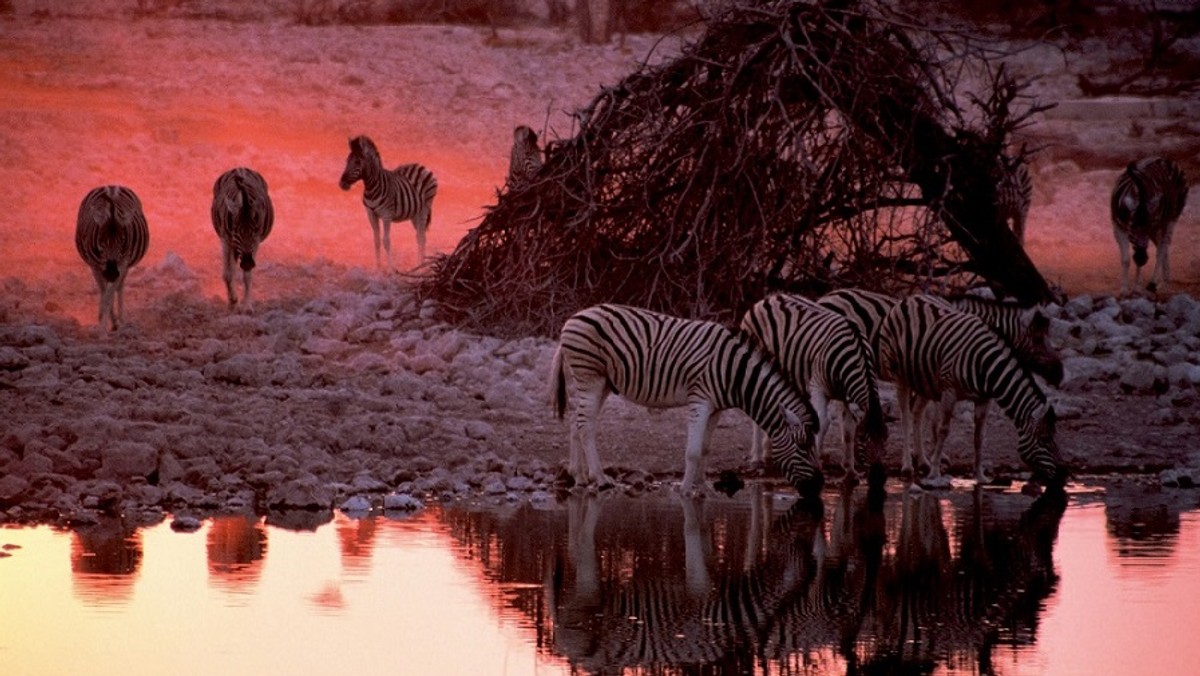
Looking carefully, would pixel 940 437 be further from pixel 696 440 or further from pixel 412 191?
pixel 412 191

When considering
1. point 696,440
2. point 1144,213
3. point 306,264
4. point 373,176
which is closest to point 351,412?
point 696,440

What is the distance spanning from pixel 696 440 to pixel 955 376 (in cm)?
189

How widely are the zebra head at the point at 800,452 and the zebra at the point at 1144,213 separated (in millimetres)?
10323

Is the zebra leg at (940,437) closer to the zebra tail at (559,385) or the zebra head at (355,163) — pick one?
the zebra tail at (559,385)

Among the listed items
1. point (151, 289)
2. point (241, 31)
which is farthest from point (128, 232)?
→ point (241, 31)

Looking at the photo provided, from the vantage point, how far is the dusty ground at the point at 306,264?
40.8 feet

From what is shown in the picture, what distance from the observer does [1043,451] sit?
12352 millimetres

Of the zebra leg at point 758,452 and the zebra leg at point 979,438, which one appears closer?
the zebra leg at point 979,438

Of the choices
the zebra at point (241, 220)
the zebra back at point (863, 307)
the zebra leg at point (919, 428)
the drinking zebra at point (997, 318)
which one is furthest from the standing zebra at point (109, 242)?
the zebra leg at point (919, 428)

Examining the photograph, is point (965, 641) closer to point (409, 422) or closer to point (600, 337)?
point (600, 337)

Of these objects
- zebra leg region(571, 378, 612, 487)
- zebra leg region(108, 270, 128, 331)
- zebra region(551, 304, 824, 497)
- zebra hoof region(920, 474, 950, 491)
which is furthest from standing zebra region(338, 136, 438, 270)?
zebra hoof region(920, 474, 950, 491)

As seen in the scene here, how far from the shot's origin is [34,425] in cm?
1212

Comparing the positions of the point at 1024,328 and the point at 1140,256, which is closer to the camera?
the point at 1024,328

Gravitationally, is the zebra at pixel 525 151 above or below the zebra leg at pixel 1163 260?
above
